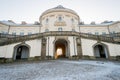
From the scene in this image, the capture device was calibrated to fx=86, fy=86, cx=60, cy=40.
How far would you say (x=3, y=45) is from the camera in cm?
1752

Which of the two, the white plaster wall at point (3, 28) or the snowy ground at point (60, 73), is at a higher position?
the white plaster wall at point (3, 28)

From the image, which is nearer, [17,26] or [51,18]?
[51,18]

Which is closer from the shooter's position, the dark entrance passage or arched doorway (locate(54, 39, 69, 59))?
arched doorway (locate(54, 39, 69, 59))

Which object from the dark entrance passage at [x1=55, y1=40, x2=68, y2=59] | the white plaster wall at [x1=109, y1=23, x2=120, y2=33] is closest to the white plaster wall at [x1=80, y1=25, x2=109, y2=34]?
the white plaster wall at [x1=109, y1=23, x2=120, y2=33]

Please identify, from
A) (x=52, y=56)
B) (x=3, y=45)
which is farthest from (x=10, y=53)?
(x=52, y=56)

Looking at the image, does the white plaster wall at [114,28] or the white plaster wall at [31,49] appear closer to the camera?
the white plaster wall at [31,49]

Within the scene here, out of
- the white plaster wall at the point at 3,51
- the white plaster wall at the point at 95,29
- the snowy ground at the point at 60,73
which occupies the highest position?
the white plaster wall at the point at 95,29

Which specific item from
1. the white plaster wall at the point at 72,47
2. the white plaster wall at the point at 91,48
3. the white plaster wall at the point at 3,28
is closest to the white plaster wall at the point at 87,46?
the white plaster wall at the point at 91,48

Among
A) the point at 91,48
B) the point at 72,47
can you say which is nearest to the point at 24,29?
the point at 72,47

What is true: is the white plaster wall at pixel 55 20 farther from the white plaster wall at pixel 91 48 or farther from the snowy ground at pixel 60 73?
the snowy ground at pixel 60 73

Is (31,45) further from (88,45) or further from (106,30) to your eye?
(106,30)

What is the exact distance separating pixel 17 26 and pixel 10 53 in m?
14.4

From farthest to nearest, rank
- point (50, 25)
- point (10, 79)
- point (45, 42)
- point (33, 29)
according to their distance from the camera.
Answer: point (33, 29) → point (50, 25) → point (45, 42) → point (10, 79)

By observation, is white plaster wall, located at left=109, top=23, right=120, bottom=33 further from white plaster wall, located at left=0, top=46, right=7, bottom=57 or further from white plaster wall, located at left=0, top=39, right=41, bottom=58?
white plaster wall, located at left=0, top=46, right=7, bottom=57
